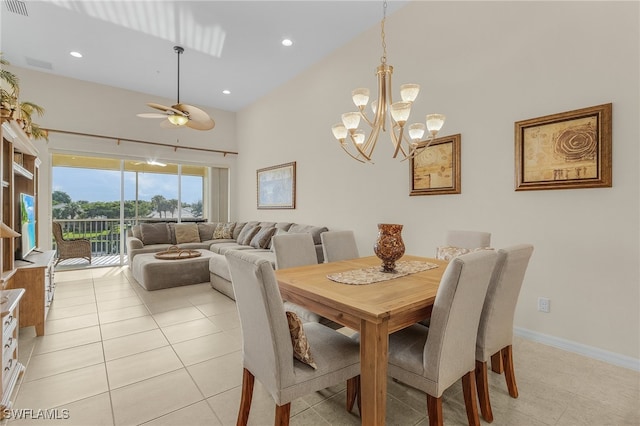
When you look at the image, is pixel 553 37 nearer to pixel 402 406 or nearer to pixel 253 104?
pixel 402 406

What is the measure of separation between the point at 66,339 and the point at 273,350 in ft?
8.54

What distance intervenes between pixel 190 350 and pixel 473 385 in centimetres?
216

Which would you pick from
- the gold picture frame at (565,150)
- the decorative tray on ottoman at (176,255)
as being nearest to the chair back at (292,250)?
the gold picture frame at (565,150)

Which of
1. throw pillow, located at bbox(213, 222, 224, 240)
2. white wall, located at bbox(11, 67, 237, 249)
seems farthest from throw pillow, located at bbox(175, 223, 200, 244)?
white wall, located at bbox(11, 67, 237, 249)

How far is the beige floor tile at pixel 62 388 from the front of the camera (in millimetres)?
1853

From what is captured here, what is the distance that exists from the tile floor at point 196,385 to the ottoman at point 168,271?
3.62ft

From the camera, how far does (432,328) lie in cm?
142

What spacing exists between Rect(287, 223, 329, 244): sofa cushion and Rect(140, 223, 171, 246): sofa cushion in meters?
2.76

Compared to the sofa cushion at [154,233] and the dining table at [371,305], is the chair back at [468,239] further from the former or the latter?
the sofa cushion at [154,233]

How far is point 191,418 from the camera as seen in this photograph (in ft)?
5.62

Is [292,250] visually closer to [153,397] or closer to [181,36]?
[153,397]

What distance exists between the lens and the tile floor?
5.65ft

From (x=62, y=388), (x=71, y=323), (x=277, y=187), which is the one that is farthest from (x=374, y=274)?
(x=277, y=187)

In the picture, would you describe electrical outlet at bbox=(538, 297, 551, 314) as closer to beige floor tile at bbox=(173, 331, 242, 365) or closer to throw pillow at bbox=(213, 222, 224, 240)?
beige floor tile at bbox=(173, 331, 242, 365)
